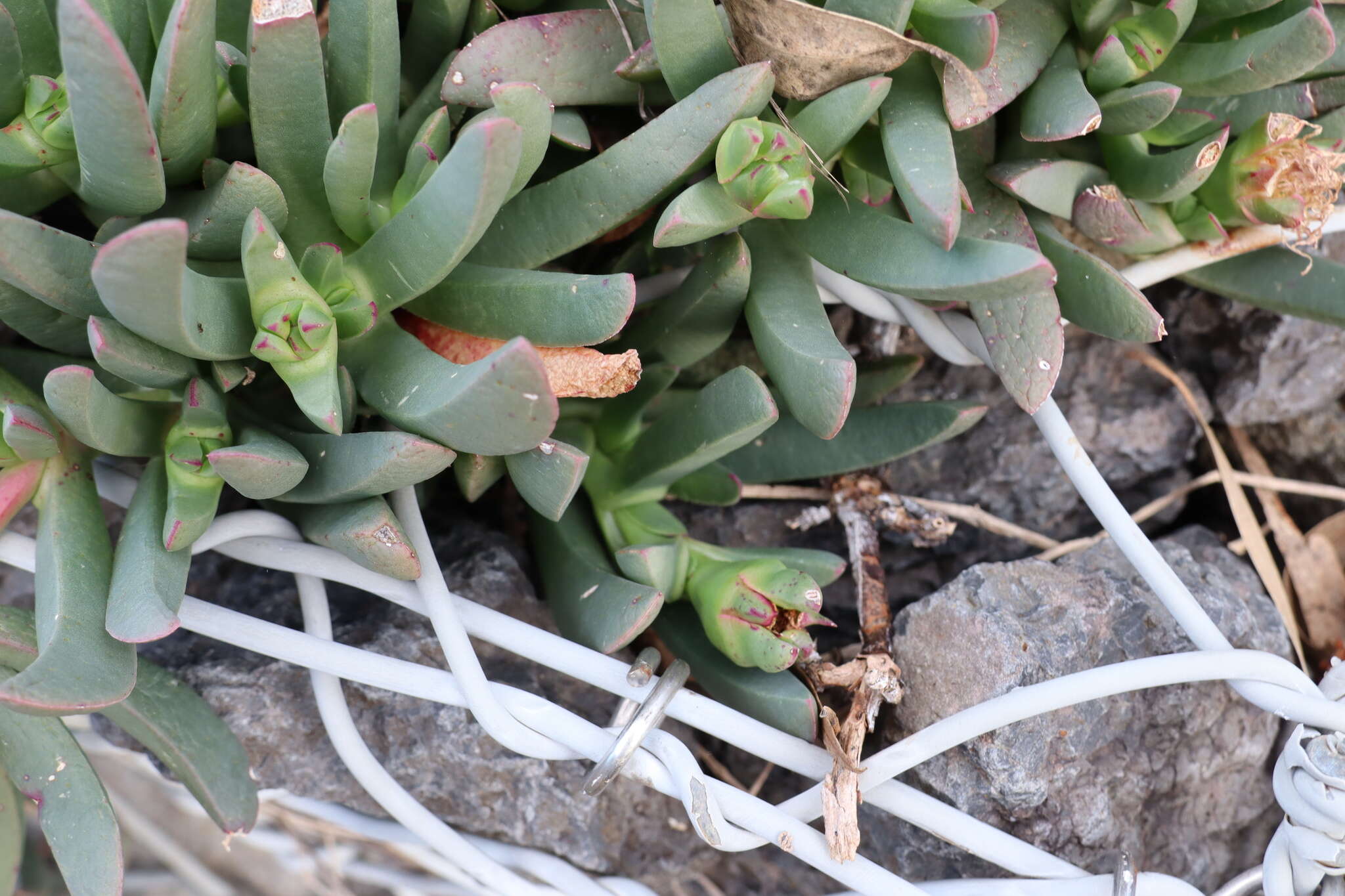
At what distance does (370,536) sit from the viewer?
704mm

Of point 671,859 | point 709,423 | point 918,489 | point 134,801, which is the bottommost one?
point 134,801

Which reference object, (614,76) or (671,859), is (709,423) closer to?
(614,76)

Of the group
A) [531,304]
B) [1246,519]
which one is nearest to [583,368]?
[531,304]

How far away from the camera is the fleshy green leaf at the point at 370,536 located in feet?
2.31

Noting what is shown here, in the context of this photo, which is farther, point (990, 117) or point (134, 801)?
point (134, 801)

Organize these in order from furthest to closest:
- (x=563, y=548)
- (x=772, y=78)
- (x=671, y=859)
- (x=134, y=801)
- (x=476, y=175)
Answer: (x=134, y=801)
(x=671, y=859)
(x=563, y=548)
(x=772, y=78)
(x=476, y=175)

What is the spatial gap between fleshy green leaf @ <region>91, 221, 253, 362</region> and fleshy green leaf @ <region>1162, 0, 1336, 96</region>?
74cm

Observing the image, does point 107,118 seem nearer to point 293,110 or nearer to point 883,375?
point 293,110

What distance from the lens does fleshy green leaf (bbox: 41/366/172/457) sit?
63 centimetres

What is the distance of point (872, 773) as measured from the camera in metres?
0.77

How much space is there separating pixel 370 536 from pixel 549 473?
130mm

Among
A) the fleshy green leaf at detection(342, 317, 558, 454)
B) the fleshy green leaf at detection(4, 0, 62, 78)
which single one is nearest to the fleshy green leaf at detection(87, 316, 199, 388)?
the fleshy green leaf at detection(342, 317, 558, 454)

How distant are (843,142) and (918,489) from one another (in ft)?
1.33

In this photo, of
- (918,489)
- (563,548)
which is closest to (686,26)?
(563,548)
